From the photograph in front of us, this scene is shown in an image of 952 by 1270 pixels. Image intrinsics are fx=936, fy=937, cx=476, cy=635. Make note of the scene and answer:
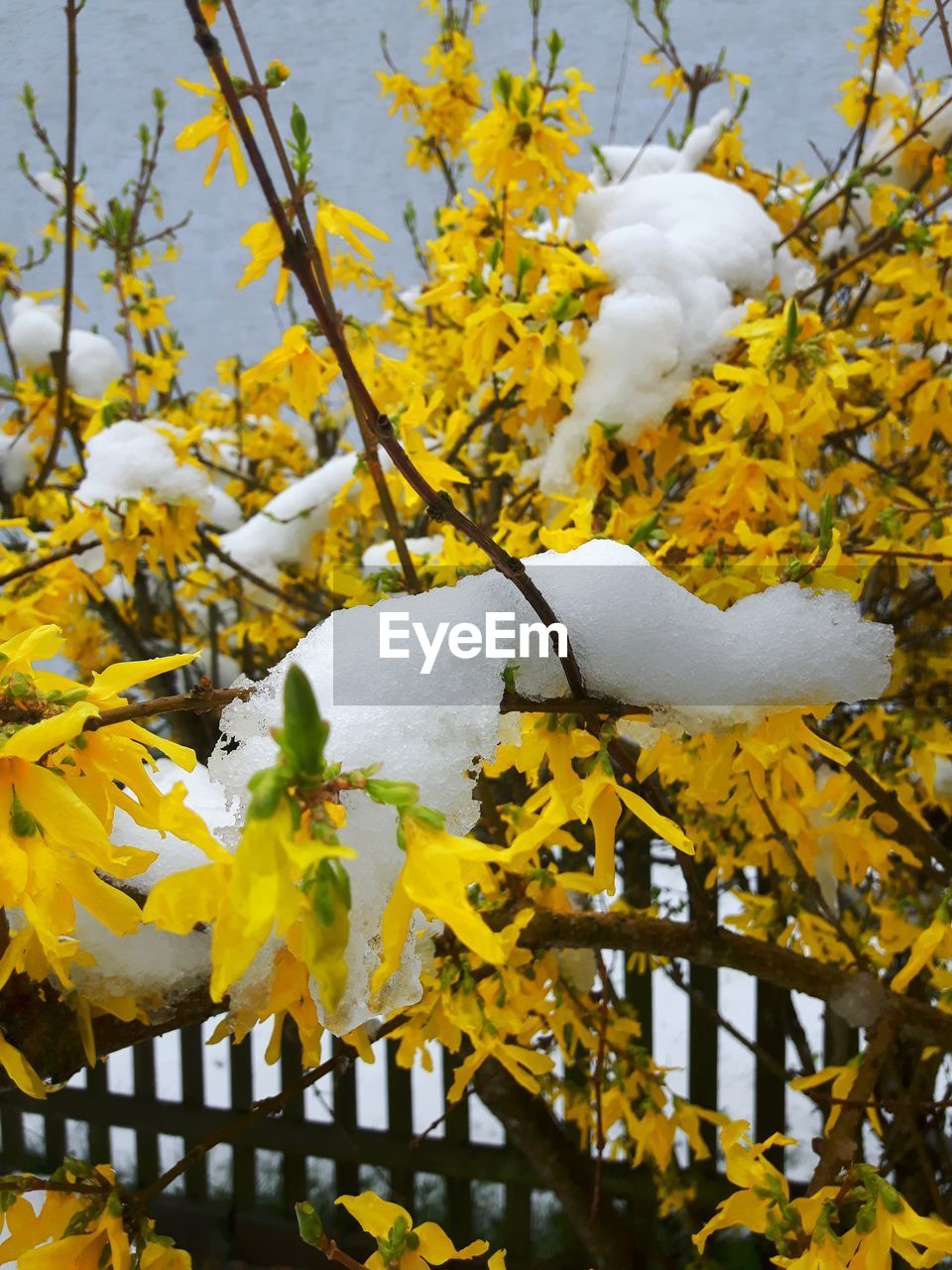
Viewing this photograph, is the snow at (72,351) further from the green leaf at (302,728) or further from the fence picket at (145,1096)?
the green leaf at (302,728)

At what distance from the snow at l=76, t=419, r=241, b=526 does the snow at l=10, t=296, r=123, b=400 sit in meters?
0.73

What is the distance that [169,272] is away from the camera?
2.63 metres

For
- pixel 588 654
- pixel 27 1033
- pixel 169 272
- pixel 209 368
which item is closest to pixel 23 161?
pixel 169 272

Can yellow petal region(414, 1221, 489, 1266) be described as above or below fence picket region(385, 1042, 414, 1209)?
above

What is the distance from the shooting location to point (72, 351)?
192 cm

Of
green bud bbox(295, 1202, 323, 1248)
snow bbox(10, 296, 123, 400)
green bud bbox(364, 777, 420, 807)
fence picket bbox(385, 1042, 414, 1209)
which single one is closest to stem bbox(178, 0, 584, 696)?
green bud bbox(364, 777, 420, 807)

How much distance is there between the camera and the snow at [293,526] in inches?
64.5

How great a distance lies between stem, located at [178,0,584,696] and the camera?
0.43 m

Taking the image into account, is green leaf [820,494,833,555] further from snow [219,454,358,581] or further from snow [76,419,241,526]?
snow [219,454,358,581]

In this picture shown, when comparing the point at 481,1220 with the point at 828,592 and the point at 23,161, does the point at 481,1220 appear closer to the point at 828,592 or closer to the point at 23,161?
the point at 828,592

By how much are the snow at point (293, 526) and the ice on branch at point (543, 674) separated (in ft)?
3.68

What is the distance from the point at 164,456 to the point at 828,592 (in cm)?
88

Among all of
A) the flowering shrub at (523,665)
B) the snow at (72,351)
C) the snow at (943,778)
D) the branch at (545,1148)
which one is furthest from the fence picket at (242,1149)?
the snow at (943,778)

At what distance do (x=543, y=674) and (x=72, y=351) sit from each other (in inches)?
69.1
